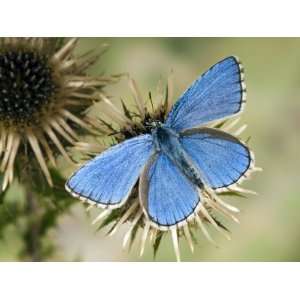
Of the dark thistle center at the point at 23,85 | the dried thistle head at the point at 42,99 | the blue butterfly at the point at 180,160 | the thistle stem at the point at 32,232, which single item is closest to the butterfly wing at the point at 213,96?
the blue butterfly at the point at 180,160

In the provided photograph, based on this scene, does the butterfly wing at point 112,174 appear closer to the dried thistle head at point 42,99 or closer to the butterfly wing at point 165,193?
the butterfly wing at point 165,193

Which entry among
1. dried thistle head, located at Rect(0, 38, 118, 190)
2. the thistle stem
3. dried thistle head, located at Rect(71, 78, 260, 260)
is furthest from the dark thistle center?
the thistle stem

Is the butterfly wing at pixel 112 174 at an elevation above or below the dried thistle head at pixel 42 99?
below

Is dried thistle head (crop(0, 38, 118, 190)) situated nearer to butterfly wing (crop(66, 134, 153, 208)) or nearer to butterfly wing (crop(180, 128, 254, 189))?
butterfly wing (crop(66, 134, 153, 208))

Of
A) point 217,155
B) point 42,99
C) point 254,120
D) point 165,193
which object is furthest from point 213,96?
point 254,120

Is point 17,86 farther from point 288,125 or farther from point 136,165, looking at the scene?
point 288,125

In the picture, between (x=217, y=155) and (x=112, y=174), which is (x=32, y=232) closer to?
(x=112, y=174)

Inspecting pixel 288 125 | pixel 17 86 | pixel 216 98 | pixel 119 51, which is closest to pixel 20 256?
pixel 17 86
